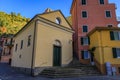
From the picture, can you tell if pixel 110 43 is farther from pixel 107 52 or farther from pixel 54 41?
pixel 54 41

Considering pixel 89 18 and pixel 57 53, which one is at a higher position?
pixel 89 18

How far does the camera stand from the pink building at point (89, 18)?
20203 millimetres

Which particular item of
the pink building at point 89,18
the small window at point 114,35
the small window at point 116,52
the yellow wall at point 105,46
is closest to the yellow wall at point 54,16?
the yellow wall at point 105,46

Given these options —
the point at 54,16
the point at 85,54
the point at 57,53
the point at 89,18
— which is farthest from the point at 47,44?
the point at 89,18

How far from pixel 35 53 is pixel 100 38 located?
7841mm

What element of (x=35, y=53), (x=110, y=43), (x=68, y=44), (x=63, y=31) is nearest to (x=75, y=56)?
(x=68, y=44)

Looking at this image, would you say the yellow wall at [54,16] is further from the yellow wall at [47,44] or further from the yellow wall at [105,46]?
the yellow wall at [105,46]

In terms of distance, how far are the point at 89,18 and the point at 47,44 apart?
38.5 ft

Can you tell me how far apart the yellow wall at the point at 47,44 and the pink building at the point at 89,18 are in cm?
521

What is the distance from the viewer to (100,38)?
13.7 m

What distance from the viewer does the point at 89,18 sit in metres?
21.3

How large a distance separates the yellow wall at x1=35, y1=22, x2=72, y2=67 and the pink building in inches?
205

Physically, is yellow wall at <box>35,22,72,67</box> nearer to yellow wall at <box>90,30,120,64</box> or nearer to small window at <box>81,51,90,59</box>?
yellow wall at <box>90,30,120,64</box>

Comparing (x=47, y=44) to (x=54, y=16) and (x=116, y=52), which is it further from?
(x=116, y=52)
